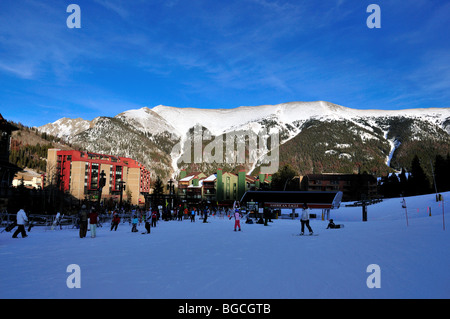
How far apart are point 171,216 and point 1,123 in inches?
793

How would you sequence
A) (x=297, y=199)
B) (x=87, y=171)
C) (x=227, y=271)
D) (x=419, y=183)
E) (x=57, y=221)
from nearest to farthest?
(x=227, y=271), (x=57, y=221), (x=297, y=199), (x=419, y=183), (x=87, y=171)

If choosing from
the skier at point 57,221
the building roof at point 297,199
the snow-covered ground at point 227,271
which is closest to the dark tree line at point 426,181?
the building roof at point 297,199

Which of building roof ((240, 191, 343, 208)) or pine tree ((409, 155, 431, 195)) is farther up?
pine tree ((409, 155, 431, 195))

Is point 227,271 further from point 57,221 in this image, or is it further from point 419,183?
point 419,183

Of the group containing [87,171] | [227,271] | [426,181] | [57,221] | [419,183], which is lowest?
[227,271]

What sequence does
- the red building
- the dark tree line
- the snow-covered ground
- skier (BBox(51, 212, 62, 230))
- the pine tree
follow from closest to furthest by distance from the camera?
the snow-covered ground
skier (BBox(51, 212, 62, 230))
the dark tree line
the pine tree
the red building

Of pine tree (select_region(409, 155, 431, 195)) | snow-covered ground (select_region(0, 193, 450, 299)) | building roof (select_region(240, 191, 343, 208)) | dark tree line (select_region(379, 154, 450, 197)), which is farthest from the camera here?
pine tree (select_region(409, 155, 431, 195))

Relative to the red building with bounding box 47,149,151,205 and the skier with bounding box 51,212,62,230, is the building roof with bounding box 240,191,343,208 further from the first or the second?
the red building with bounding box 47,149,151,205

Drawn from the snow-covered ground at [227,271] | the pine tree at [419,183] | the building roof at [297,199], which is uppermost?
the pine tree at [419,183]

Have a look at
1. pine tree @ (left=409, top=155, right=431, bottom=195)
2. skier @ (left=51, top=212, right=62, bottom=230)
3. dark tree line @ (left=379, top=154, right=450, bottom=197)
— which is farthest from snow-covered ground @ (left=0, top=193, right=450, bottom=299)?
pine tree @ (left=409, top=155, right=431, bottom=195)

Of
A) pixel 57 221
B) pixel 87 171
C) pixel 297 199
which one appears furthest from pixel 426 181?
pixel 87 171


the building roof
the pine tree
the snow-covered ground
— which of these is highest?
the pine tree

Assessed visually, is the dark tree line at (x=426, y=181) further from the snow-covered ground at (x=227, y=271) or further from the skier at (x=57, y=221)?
the snow-covered ground at (x=227, y=271)
